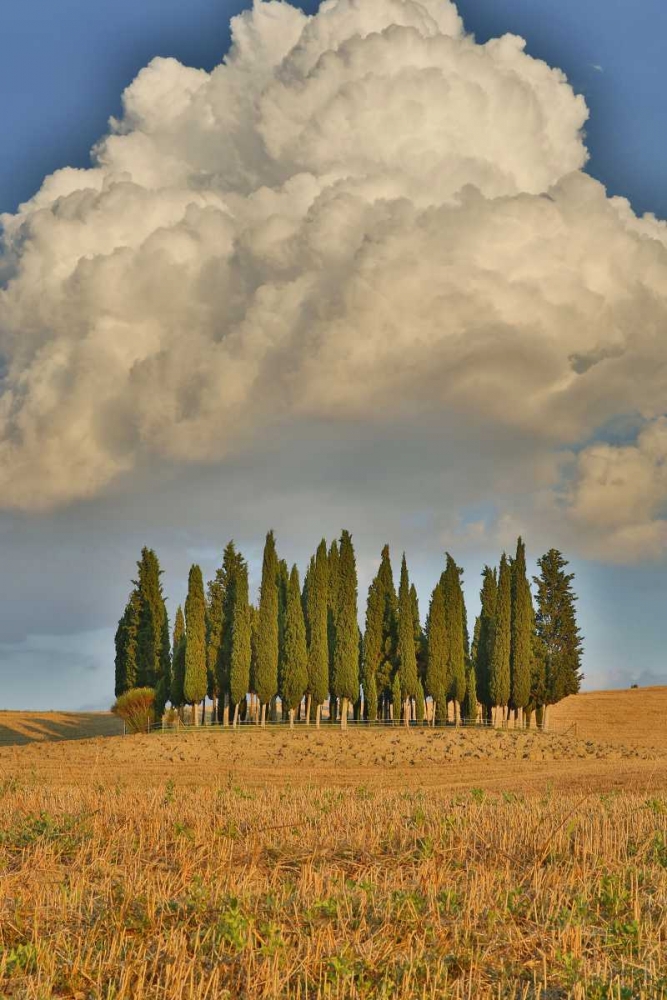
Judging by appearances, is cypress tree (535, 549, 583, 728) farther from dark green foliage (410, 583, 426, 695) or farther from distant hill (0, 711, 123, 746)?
distant hill (0, 711, 123, 746)

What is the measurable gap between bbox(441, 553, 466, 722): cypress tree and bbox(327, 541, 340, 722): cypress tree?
24.3ft

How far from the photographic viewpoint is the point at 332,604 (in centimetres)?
6244

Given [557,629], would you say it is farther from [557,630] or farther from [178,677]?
[178,677]

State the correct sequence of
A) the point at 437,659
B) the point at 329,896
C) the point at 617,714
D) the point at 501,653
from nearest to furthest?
the point at 329,896 → the point at 501,653 → the point at 437,659 → the point at 617,714

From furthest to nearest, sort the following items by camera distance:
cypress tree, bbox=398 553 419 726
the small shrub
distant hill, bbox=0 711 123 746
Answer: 1. distant hill, bbox=0 711 123 746
2. cypress tree, bbox=398 553 419 726
3. the small shrub

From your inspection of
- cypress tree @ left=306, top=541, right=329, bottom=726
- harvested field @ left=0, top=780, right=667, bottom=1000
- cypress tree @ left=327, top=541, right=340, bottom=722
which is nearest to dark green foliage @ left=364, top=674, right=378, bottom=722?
cypress tree @ left=327, top=541, right=340, bottom=722

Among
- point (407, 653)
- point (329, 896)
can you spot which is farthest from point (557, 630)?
point (329, 896)

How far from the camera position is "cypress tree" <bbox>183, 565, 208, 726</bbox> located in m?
55.7

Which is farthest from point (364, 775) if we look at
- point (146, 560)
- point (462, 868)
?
point (146, 560)

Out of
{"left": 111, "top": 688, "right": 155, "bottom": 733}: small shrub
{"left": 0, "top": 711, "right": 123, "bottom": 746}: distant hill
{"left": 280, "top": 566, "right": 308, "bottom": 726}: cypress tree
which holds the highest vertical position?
{"left": 280, "top": 566, "right": 308, "bottom": 726}: cypress tree

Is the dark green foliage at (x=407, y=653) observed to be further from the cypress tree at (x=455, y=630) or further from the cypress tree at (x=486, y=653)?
the cypress tree at (x=486, y=653)

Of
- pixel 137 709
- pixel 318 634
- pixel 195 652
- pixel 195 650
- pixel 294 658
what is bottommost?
pixel 137 709

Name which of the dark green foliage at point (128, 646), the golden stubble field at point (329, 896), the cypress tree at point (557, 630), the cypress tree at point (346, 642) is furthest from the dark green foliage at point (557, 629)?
the golden stubble field at point (329, 896)

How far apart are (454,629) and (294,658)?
11.7m
